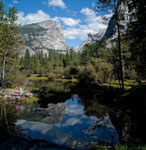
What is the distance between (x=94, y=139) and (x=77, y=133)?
4.60ft

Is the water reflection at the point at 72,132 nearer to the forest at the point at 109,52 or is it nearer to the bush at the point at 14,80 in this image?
the forest at the point at 109,52

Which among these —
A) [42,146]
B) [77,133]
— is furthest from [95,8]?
[42,146]

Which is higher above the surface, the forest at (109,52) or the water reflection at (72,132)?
the forest at (109,52)

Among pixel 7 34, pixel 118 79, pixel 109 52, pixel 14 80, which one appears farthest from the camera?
pixel 14 80

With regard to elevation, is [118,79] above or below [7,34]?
below

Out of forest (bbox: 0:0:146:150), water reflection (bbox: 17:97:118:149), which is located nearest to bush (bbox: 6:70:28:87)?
forest (bbox: 0:0:146:150)

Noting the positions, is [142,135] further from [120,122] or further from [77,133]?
[77,133]

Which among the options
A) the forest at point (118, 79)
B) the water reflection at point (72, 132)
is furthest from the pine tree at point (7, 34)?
the water reflection at point (72, 132)

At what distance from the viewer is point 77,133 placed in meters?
8.33

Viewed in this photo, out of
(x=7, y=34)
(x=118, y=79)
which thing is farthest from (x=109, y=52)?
(x=7, y=34)

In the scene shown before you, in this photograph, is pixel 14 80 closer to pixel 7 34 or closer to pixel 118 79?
pixel 7 34

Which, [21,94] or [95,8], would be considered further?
[21,94]

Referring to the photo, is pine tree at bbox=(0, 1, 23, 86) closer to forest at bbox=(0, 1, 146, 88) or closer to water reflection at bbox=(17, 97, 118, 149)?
forest at bbox=(0, 1, 146, 88)

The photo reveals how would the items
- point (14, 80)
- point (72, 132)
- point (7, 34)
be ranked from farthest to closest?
point (14, 80), point (7, 34), point (72, 132)
